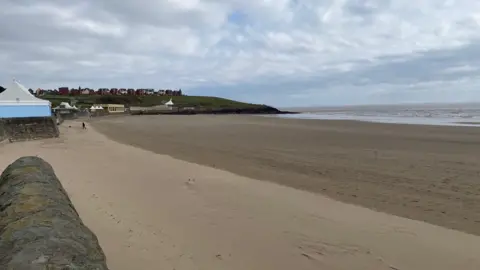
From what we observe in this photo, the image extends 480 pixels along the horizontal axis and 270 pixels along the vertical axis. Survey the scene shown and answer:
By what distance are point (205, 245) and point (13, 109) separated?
30340 millimetres

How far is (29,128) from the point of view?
22453 mm

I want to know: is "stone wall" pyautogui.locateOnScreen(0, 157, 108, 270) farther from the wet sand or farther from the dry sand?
the wet sand

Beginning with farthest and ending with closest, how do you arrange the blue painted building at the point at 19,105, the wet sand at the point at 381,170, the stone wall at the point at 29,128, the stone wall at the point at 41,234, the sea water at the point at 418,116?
1. the sea water at the point at 418,116
2. the blue painted building at the point at 19,105
3. the stone wall at the point at 29,128
4. the wet sand at the point at 381,170
5. the stone wall at the point at 41,234

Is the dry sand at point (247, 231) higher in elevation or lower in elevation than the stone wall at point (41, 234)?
lower

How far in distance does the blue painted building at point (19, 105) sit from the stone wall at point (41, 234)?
94.1 ft

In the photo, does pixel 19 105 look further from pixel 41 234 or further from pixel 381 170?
pixel 41 234

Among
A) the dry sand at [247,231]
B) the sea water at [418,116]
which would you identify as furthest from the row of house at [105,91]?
the dry sand at [247,231]

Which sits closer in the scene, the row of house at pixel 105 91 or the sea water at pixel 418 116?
the sea water at pixel 418 116

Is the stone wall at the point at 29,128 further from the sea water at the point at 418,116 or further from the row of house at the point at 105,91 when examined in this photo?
the row of house at the point at 105,91

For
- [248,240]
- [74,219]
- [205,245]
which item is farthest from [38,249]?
[248,240]

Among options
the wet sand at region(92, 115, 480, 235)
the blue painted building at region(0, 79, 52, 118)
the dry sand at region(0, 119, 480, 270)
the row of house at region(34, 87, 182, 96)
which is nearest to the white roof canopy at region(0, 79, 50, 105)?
the blue painted building at region(0, 79, 52, 118)

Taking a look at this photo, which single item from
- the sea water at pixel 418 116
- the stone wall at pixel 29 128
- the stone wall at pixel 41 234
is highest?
the sea water at pixel 418 116

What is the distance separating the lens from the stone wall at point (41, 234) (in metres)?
2.66

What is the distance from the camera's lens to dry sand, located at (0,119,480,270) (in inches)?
194
